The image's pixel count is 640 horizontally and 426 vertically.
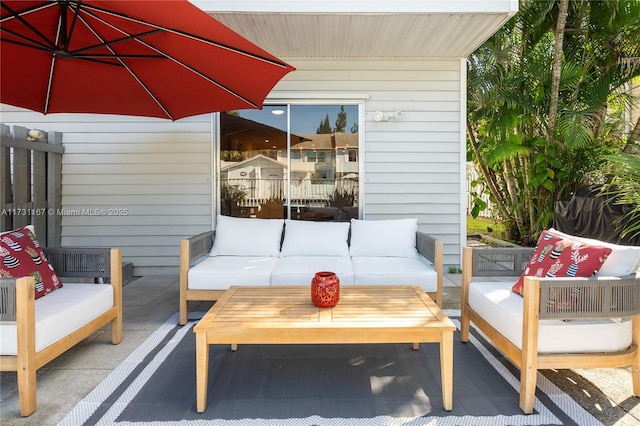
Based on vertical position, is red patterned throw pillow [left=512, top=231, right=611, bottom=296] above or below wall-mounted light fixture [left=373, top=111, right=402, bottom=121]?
below

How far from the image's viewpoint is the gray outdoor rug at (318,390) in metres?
1.91

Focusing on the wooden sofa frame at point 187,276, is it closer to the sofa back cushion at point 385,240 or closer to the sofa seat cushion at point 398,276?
the sofa seat cushion at point 398,276

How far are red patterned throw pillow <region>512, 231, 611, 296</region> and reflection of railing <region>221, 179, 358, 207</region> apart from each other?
265 centimetres

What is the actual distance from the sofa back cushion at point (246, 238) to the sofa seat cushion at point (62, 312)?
125 centimetres

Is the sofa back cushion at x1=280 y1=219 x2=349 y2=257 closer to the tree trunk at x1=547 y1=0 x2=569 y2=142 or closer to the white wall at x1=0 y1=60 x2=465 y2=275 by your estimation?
the white wall at x1=0 y1=60 x2=465 y2=275

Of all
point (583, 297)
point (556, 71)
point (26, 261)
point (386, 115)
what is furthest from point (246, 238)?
point (556, 71)

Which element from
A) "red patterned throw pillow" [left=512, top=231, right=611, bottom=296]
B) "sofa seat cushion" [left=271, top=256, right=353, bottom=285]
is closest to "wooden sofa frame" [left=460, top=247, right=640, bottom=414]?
"red patterned throw pillow" [left=512, top=231, right=611, bottom=296]

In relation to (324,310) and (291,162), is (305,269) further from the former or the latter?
(291,162)

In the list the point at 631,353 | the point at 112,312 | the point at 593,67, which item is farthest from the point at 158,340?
the point at 593,67

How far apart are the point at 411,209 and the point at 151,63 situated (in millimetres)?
3449

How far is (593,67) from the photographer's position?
5.40 meters

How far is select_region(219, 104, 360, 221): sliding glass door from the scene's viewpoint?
4.82 meters

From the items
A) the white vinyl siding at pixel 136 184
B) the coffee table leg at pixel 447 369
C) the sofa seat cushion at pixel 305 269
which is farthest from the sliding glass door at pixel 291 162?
the coffee table leg at pixel 447 369

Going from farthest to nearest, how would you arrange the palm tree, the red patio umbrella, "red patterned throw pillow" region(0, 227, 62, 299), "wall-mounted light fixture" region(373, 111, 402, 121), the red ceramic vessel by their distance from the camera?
the palm tree, "wall-mounted light fixture" region(373, 111, 402, 121), "red patterned throw pillow" region(0, 227, 62, 299), the red ceramic vessel, the red patio umbrella
